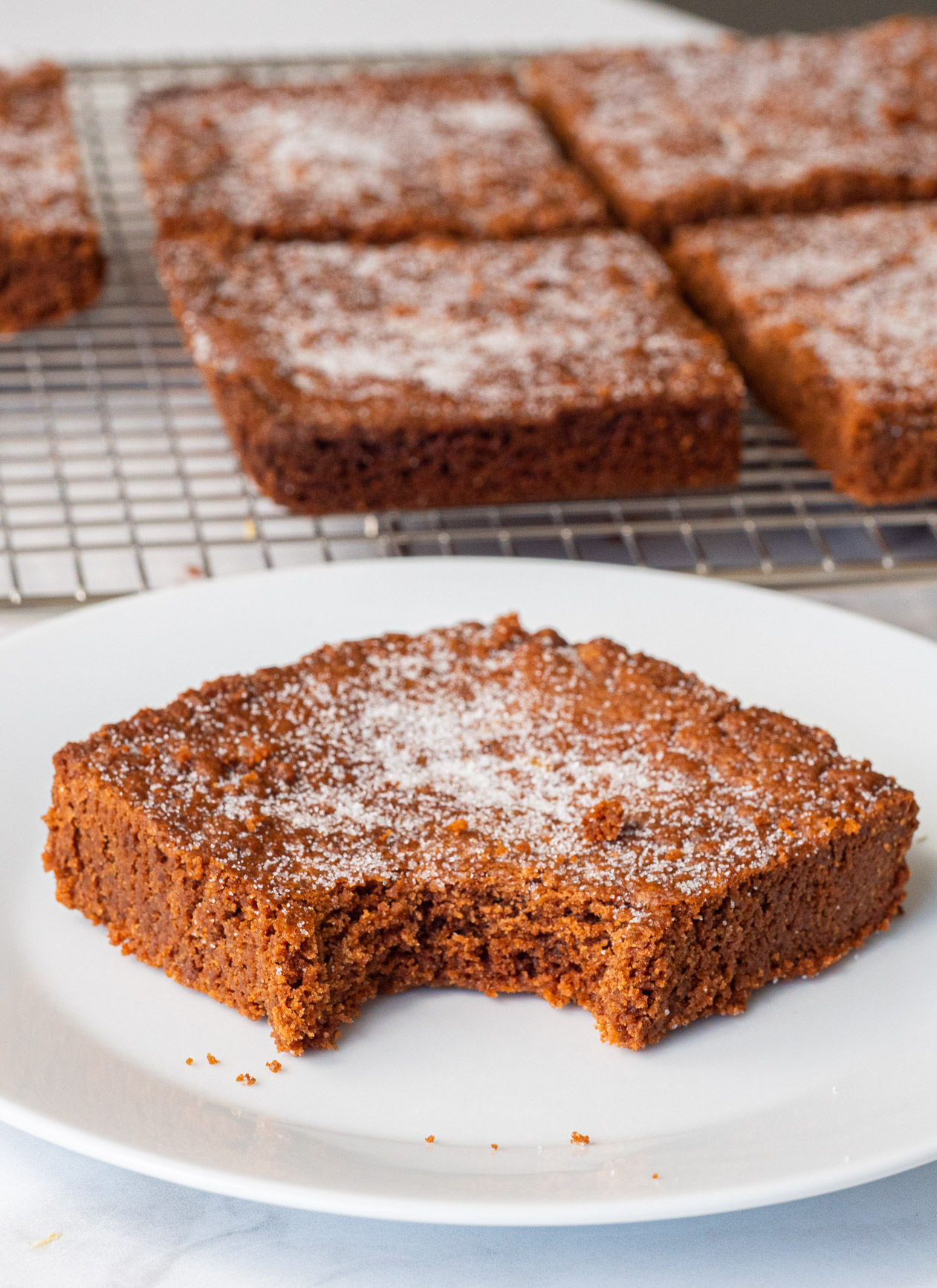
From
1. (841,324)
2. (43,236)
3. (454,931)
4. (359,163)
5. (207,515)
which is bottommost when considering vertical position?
(207,515)

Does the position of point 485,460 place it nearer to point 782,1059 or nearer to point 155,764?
point 155,764

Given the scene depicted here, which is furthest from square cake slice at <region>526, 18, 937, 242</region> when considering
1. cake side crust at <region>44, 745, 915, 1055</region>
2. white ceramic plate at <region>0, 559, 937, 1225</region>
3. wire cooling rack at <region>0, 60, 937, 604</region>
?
cake side crust at <region>44, 745, 915, 1055</region>

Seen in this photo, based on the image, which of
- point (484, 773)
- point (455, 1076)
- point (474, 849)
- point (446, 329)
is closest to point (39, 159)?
point (446, 329)

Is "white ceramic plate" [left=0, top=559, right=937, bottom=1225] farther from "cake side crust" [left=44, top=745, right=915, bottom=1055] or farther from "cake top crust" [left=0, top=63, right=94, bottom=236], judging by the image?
"cake top crust" [left=0, top=63, right=94, bottom=236]

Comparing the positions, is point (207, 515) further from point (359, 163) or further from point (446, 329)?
point (359, 163)

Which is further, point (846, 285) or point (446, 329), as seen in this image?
point (846, 285)

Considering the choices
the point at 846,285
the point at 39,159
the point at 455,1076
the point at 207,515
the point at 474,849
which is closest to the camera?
the point at 455,1076
